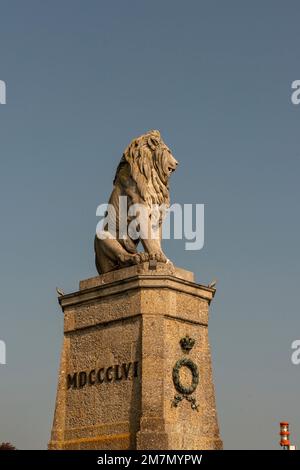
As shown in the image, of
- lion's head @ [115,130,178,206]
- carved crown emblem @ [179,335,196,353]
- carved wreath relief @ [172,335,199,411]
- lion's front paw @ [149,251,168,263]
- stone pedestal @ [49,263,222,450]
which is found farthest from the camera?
lion's head @ [115,130,178,206]

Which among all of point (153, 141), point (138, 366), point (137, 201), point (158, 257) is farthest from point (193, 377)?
point (153, 141)

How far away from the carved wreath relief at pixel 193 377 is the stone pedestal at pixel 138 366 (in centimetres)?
2

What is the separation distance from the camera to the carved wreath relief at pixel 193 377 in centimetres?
1881

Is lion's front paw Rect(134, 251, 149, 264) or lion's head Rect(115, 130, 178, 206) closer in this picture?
lion's front paw Rect(134, 251, 149, 264)

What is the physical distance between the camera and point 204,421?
19.3 metres

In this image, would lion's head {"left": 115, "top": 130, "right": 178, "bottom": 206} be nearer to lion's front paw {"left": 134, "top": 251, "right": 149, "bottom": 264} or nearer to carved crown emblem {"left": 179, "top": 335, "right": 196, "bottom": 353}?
lion's front paw {"left": 134, "top": 251, "right": 149, "bottom": 264}

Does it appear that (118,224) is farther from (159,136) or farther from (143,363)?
(143,363)

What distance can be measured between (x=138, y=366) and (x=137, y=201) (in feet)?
12.8

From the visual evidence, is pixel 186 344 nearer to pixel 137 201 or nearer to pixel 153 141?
pixel 137 201

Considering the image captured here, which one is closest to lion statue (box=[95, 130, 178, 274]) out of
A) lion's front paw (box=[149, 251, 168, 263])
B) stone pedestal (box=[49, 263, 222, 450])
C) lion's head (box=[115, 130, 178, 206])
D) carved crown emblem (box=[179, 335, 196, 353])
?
lion's head (box=[115, 130, 178, 206])

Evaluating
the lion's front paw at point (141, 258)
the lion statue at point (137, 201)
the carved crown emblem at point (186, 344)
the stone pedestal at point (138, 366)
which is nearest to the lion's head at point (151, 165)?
the lion statue at point (137, 201)

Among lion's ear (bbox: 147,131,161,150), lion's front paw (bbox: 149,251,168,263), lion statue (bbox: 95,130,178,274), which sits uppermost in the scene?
lion's ear (bbox: 147,131,161,150)

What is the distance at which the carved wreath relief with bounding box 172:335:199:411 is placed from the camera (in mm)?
18812
